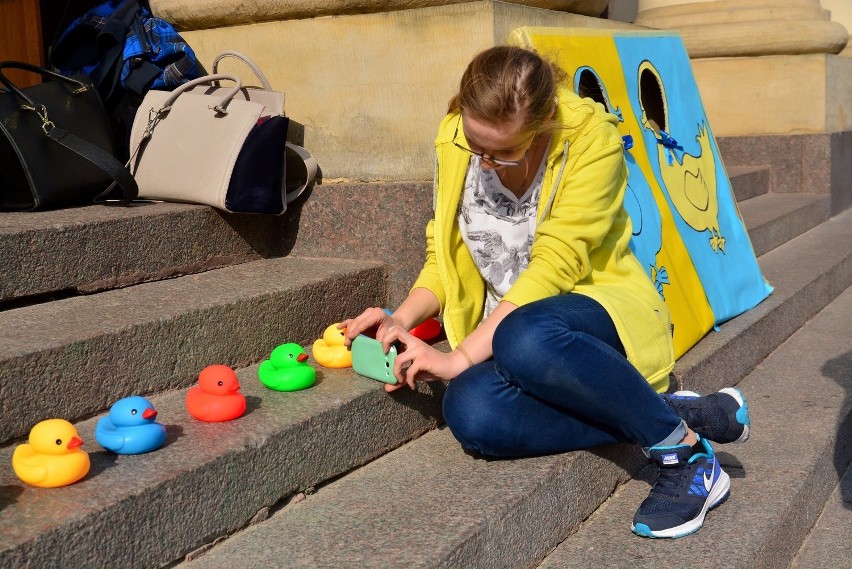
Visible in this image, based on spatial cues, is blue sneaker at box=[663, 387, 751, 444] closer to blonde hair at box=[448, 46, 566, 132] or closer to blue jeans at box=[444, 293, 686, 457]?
→ blue jeans at box=[444, 293, 686, 457]

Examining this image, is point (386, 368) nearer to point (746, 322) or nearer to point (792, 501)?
point (792, 501)

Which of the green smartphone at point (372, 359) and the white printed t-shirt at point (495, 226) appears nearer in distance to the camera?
the green smartphone at point (372, 359)

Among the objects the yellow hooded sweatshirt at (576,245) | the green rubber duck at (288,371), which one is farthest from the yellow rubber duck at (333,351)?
the yellow hooded sweatshirt at (576,245)

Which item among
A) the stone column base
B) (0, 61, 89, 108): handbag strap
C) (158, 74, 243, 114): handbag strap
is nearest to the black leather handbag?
(0, 61, 89, 108): handbag strap

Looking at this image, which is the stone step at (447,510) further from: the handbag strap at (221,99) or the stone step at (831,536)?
the handbag strap at (221,99)

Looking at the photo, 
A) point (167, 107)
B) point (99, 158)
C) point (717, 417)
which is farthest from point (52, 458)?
point (167, 107)

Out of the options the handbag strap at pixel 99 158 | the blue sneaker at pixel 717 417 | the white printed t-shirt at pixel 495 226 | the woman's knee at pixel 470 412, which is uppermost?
the handbag strap at pixel 99 158

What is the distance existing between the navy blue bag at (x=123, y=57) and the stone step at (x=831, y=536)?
2534 millimetres

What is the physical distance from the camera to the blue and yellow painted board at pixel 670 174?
11.2 ft

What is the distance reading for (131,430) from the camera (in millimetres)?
2105

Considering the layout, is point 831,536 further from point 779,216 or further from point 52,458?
point 779,216

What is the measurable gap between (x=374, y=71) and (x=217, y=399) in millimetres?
1541

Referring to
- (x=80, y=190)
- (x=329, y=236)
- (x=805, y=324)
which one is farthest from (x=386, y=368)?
(x=805, y=324)

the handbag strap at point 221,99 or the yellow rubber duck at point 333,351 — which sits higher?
the handbag strap at point 221,99
